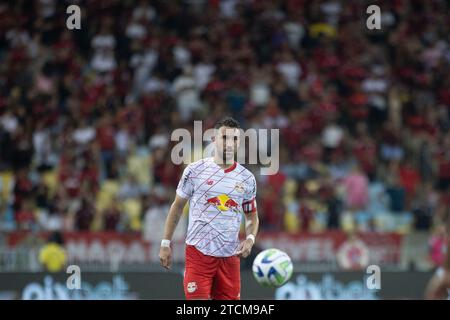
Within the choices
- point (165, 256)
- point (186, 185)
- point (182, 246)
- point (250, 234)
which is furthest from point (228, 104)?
point (165, 256)

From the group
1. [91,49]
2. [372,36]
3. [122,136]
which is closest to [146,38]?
[91,49]

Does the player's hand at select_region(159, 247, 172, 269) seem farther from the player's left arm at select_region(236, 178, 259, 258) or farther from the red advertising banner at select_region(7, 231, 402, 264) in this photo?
the red advertising banner at select_region(7, 231, 402, 264)

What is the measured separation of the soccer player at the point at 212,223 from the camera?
382 inches

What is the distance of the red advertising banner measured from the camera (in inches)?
722

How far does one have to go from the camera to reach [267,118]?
69.9 feet

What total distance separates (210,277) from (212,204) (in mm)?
726

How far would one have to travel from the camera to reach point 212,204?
32.0 ft

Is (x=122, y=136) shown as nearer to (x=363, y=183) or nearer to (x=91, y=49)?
(x=91, y=49)

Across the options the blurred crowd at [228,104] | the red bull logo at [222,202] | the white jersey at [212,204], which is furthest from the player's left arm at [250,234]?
the blurred crowd at [228,104]

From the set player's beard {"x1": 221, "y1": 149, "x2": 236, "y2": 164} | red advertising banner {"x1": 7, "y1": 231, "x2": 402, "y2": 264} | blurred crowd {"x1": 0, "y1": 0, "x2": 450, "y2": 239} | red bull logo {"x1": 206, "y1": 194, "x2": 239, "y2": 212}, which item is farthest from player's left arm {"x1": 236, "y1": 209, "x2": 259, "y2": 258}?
blurred crowd {"x1": 0, "y1": 0, "x2": 450, "y2": 239}

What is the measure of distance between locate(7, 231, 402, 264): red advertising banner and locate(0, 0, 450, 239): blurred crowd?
0.35m

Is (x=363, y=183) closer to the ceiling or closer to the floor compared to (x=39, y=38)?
closer to the floor

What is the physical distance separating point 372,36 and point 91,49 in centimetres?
686

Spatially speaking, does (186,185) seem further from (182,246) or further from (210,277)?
(182,246)
